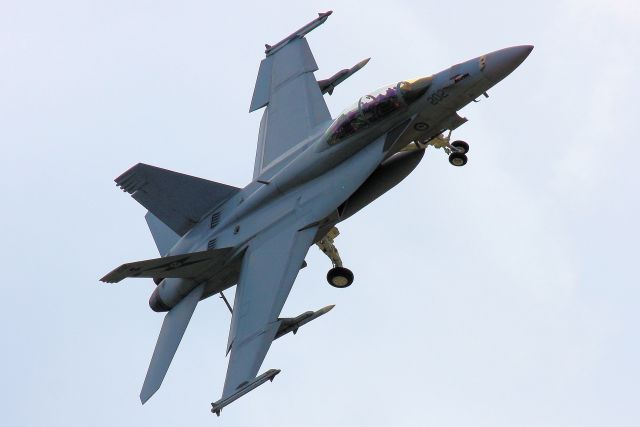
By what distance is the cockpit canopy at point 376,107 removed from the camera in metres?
27.4

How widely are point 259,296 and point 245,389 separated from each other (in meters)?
2.42

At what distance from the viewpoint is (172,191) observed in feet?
98.1

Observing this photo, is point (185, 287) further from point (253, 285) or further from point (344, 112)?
point (344, 112)

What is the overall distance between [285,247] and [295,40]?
824 centimetres

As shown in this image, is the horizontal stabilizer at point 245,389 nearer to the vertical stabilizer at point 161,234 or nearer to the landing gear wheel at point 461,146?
the vertical stabilizer at point 161,234

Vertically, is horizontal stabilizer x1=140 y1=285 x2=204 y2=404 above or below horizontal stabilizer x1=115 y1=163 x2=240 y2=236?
below

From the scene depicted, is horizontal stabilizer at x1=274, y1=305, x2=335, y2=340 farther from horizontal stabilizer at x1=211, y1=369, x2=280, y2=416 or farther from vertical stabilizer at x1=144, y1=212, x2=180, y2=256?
vertical stabilizer at x1=144, y1=212, x2=180, y2=256

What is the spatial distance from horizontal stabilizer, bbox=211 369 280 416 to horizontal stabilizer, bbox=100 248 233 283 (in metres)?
3.53

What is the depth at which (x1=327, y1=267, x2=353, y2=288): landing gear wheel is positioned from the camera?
27969mm

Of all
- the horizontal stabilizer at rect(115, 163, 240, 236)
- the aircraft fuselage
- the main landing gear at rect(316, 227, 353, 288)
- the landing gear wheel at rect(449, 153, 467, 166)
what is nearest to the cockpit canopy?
the aircraft fuselage

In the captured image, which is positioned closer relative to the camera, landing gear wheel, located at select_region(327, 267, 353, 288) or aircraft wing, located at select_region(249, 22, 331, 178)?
landing gear wheel, located at select_region(327, 267, 353, 288)

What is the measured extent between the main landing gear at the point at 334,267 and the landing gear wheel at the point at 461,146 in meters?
3.56

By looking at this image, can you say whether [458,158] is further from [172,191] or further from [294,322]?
[172,191]

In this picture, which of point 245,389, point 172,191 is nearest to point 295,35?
point 172,191
